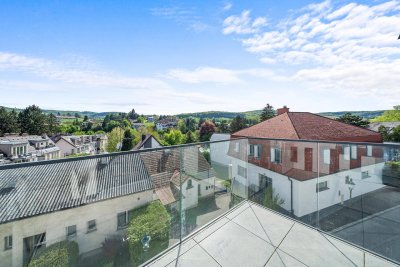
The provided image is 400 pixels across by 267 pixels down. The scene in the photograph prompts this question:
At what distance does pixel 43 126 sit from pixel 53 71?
1910 inches

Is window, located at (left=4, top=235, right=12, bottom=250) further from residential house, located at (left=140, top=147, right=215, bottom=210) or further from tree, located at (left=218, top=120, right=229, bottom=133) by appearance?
tree, located at (left=218, top=120, right=229, bottom=133)

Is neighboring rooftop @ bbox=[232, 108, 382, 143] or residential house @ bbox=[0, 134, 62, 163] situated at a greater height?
neighboring rooftop @ bbox=[232, 108, 382, 143]

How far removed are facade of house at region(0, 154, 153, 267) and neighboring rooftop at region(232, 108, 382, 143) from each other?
12.5 meters

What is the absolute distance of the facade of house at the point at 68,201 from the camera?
1369 millimetres

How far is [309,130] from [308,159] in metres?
12.0

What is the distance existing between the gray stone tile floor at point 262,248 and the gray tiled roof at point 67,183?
880 millimetres

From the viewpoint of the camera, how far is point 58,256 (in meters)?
1.56

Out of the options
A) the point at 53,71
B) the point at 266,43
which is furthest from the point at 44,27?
the point at 266,43

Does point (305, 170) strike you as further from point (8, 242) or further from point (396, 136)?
point (396, 136)

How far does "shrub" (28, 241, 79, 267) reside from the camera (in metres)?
1.46

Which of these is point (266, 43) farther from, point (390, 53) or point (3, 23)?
point (3, 23)

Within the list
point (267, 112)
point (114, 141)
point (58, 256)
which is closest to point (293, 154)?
point (58, 256)

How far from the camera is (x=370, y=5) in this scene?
243 inches

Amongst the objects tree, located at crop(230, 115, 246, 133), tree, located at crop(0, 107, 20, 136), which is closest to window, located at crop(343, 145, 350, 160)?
tree, located at crop(230, 115, 246, 133)
